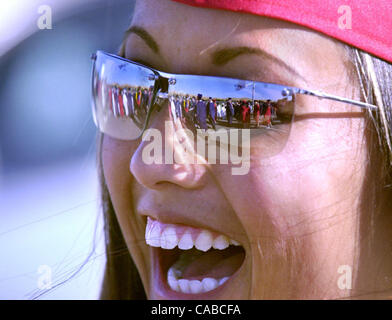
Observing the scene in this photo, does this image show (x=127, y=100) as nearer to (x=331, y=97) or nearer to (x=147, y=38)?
(x=147, y=38)

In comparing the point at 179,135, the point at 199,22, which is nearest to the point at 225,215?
the point at 179,135

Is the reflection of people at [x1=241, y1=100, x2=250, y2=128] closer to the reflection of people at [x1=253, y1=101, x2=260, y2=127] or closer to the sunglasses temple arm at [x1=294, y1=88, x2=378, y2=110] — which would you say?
the reflection of people at [x1=253, y1=101, x2=260, y2=127]

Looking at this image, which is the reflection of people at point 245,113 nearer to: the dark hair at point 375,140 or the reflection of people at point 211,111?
the reflection of people at point 211,111

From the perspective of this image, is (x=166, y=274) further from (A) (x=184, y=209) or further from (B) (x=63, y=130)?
(B) (x=63, y=130)

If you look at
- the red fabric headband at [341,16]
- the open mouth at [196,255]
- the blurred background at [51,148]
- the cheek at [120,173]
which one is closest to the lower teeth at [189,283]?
the open mouth at [196,255]

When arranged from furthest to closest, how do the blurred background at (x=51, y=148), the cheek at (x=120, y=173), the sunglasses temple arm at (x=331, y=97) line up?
the blurred background at (x=51, y=148), the cheek at (x=120, y=173), the sunglasses temple arm at (x=331, y=97)

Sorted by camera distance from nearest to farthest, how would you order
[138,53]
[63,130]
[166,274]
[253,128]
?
[253,128] → [138,53] → [166,274] → [63,130]

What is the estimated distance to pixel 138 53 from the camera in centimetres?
155

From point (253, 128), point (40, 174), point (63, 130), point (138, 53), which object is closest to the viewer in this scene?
point (253, 128)

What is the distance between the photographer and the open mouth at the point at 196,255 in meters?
1.51

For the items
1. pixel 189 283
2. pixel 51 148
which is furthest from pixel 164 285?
pixel 51 148

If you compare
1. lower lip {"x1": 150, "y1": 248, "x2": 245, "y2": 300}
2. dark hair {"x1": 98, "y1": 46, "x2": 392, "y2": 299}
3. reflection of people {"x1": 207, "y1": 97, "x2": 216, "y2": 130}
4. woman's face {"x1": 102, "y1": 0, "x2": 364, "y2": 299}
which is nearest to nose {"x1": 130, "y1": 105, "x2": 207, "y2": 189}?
woman's face {"x1": 102, "y1": 0, "x2": 364, "y2": 299}

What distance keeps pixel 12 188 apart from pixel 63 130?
0.63 metres

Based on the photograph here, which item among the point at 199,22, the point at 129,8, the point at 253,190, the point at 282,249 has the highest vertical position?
the point at 129,8
